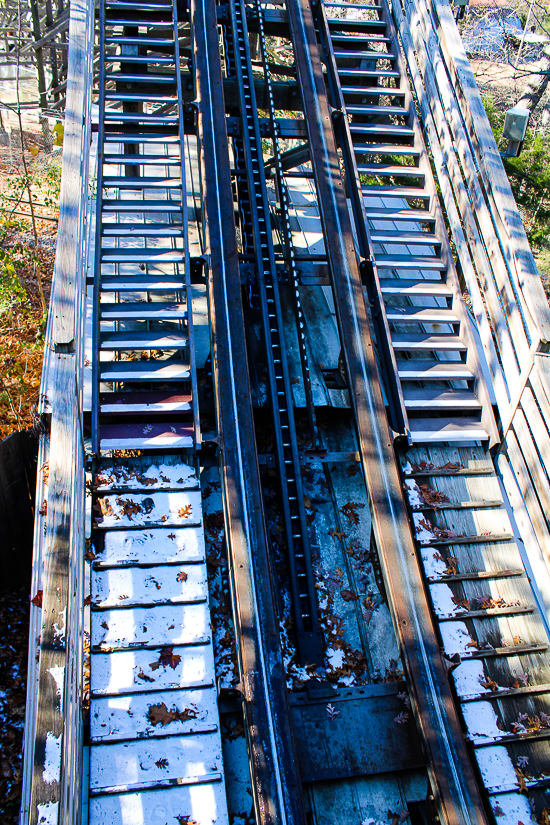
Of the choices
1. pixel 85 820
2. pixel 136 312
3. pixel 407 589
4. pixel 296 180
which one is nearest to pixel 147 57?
pixel 296 180

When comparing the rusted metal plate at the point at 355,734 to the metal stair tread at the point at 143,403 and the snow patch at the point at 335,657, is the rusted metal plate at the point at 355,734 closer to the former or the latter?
the snow patch at the point at 335,657

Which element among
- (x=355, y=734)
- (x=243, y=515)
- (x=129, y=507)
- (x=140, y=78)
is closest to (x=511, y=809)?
(x=355, y=734)

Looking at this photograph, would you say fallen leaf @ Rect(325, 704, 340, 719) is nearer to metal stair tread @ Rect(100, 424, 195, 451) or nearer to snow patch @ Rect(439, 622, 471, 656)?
snow patch @ Rect(439, 622, 471, 656)

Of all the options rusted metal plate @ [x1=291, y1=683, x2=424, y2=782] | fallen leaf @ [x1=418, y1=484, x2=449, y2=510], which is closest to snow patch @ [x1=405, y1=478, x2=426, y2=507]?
fallen leaf @ [x1=418, y1=484, x2=449, y2=510]

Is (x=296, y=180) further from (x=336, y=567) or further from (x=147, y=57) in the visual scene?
(x=336, y=567)

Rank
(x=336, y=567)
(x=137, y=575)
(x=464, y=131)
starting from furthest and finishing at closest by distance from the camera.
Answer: (x=464, y=131) < (x=336, y=567) < (x=137, y=575)

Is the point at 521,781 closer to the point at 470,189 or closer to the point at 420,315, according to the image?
the point at 420,315
